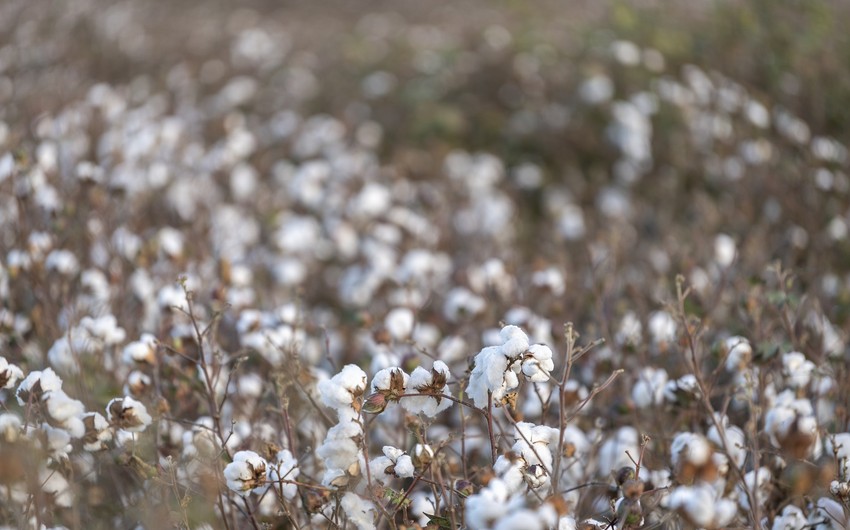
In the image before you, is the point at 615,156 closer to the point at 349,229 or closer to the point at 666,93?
the point at 666,93

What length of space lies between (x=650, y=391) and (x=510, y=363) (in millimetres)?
993

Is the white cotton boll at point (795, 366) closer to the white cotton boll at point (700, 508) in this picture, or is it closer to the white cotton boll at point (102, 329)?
the white cotton boll at point (700, 508)

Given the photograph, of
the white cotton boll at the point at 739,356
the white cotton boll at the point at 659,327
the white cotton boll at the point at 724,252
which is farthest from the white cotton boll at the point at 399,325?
the white cotton boll at the point at 724,252

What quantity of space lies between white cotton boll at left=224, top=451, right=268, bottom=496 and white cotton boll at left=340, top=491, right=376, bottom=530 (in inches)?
7.4

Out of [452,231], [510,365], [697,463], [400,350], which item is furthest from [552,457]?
[452,231]

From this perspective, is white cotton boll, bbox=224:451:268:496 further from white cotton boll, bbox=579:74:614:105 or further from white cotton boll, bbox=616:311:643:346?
white cotton boll, bbox=579:74:614:105

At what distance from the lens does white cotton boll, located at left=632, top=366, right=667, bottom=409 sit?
252cm

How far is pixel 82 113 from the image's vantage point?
5164 mm

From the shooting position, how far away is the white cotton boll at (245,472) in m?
1.72

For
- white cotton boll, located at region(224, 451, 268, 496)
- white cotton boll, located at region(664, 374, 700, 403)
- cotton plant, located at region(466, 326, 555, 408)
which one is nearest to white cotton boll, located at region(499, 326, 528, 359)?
cotton plant, located at region(466, 326, 555, 408)

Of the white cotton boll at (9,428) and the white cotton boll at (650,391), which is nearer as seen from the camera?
the white cotton boll at (9,428)

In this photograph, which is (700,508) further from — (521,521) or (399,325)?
(399,325)

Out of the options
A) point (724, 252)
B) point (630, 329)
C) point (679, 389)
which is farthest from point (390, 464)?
point (724, 252)

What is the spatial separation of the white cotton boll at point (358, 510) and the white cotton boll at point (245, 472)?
0.62 feet
